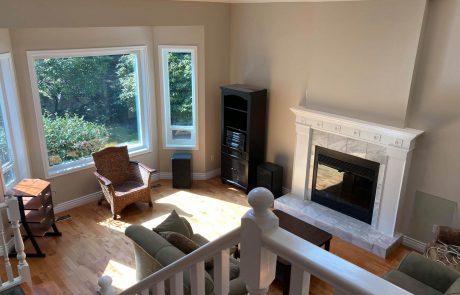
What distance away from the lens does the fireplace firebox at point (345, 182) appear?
479 cm

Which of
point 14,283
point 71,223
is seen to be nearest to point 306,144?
point 71,223

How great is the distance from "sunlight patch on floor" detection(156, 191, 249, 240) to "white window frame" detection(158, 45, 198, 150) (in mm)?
936

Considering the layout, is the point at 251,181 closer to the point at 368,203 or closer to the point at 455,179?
the point at 368,203

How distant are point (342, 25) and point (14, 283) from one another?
4.52 metres

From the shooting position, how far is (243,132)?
19.4 ft

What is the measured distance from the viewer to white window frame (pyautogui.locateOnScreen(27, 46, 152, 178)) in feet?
16.2

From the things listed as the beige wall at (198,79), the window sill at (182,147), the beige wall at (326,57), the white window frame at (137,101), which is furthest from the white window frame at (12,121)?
the beige wall at (326,57)

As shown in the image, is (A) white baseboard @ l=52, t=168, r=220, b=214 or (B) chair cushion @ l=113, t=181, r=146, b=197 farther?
(A) white baseboard @ l=52, t=168, r=220, b=214

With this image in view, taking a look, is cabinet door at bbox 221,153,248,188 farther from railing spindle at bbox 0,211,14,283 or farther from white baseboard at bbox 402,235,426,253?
railing spindle at bbox 0,211,14,283

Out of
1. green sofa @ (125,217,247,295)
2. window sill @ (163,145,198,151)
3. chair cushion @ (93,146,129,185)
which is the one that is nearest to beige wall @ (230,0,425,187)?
window sill @ (163,145,198,151)

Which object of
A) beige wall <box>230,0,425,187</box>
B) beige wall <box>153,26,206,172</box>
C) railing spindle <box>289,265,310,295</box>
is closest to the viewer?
railing spindle <box>289,265,310,295</box>

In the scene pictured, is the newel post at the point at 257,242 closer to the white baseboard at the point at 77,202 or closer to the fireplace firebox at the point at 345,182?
the fireplace firebox at the point at 345,182

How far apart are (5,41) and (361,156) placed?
15.5 ft

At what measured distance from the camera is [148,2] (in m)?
4.89
